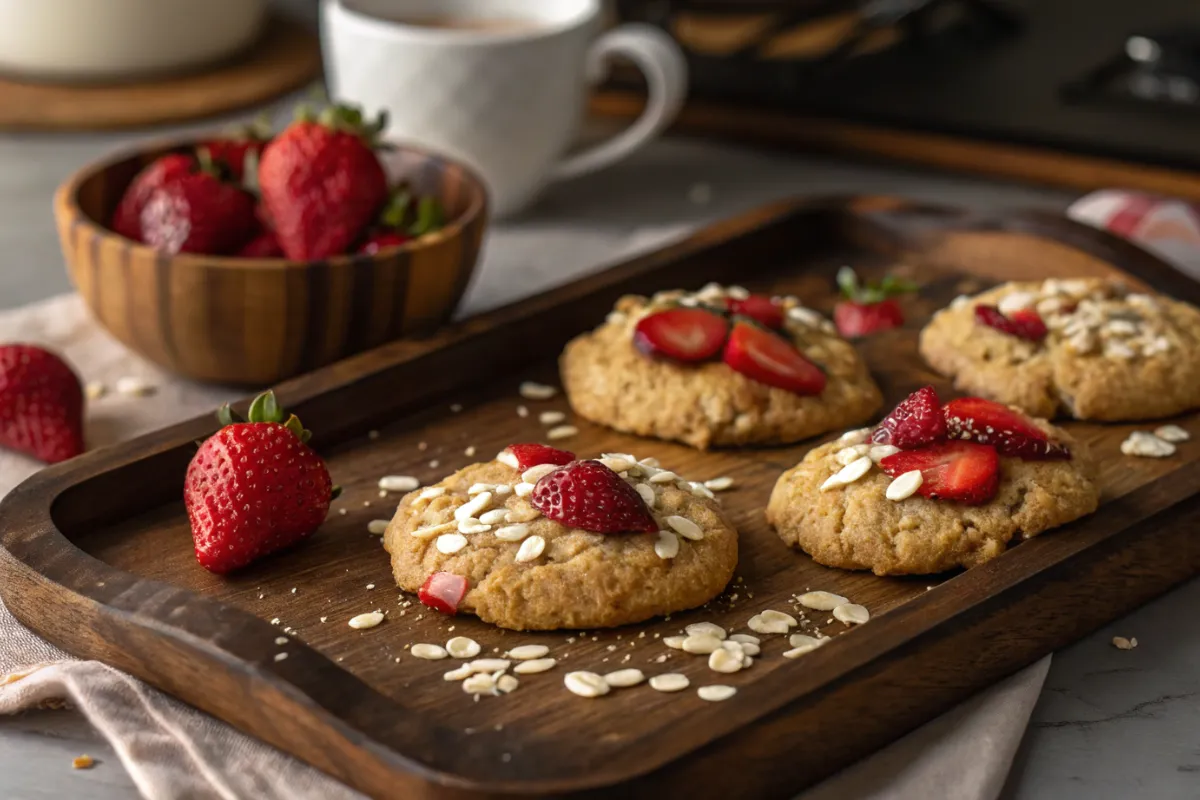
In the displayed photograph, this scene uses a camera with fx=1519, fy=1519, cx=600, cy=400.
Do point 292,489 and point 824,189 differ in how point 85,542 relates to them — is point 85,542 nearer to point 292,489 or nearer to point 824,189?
point 292,489

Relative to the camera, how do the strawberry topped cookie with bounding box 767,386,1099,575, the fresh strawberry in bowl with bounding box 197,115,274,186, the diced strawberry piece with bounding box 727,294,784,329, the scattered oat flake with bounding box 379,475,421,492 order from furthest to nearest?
1. the fresh strawberry in bowl with bounding box 197,115,274,186
2. the diced strawberry piece with bounding box 727,294,784,329
3. the scattered oat flake with bounding box 379,475,421,492
4. the strawberry topped cookie with bounding box 767,386,1099,575

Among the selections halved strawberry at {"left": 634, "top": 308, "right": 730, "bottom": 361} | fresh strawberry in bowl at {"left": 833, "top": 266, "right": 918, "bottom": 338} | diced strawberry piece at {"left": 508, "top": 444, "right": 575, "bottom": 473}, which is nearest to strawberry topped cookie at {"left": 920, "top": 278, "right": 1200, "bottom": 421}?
fresh strawberry in bowl at {"left": 833, "top": 266, "right": 918, "bottom": 338}

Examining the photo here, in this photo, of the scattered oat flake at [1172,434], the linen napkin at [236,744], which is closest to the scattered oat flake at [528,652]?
the linen napkin at [236,744]

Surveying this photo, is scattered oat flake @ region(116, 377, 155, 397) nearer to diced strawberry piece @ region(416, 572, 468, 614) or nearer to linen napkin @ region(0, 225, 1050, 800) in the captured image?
linen napkin @ region(0, 225, 1050, 800)

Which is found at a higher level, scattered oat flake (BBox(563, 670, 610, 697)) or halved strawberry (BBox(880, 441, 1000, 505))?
halved strawberry (BBox(880, 441, 1000, 505))

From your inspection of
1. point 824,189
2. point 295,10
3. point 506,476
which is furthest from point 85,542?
point 295,10

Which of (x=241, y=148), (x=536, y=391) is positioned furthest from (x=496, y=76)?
(x=536, y=391)

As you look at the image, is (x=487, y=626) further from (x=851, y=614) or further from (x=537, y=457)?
(x=851, y=614)
